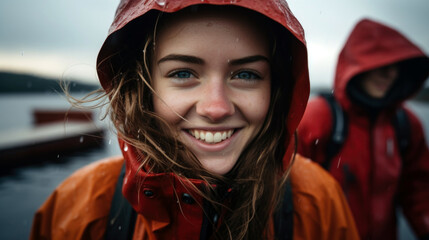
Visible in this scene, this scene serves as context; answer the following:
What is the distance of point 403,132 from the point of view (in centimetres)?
271

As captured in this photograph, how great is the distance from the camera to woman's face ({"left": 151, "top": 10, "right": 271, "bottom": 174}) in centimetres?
140

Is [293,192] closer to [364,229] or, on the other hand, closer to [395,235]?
[364,229]

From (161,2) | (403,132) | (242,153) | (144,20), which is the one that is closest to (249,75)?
(242,153)

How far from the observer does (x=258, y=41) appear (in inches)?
59.4

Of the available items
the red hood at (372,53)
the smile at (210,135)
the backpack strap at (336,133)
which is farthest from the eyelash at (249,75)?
the red hood at (372,53)

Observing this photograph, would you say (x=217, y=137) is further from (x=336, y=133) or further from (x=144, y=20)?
(x=336, y=133)

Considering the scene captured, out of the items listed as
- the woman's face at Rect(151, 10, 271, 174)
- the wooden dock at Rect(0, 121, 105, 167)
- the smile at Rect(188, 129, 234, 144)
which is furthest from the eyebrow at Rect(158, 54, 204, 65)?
the wooden dock at Rect(0, 121, 105, 167)

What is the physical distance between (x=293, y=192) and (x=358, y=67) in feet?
6.68

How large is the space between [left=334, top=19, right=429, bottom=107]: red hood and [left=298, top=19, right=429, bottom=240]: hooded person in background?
0.04 ft

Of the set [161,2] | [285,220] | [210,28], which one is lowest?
[285,220]

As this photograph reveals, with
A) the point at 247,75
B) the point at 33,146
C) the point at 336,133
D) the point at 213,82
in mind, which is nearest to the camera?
the point at 213,82

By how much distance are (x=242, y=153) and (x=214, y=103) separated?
1.64 ft

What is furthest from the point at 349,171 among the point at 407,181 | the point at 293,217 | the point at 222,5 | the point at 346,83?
the point at 222,5

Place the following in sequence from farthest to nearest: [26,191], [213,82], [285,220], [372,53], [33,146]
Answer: [33,146]
[26,191]
[372,53]
[285,220]
[213,82]
